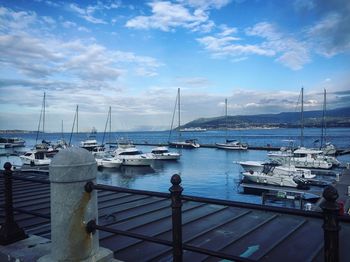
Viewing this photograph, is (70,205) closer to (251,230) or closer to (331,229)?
(331,229)

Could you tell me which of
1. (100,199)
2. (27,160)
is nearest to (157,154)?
(27,160)

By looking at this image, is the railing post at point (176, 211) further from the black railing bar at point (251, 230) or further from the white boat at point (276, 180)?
the white boat at point (276, 180)

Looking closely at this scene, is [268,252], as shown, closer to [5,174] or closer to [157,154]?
[5,174]

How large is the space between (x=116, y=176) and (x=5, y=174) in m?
41.7

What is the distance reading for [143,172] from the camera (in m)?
48.9

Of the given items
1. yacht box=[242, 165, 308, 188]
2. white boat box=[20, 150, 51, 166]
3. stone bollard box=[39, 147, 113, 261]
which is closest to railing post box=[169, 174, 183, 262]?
stone bollard box=[39, 147, 113, 261]

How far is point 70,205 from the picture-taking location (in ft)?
10.1

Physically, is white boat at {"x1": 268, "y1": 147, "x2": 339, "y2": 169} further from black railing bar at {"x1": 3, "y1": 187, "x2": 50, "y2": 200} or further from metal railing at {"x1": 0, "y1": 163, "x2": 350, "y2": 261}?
metal railing at {"x1": 0, "y1": 163, "x2": 350, "y2": 261}

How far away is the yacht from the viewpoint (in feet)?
106

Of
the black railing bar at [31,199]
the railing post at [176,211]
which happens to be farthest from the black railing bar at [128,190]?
the black railing bar at [31,199]

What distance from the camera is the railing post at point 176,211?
8.35ft

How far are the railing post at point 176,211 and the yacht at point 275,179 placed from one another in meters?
32.4

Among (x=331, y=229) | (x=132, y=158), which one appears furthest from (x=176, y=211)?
(x=132, y=158)

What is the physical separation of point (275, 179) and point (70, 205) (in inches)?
1320
